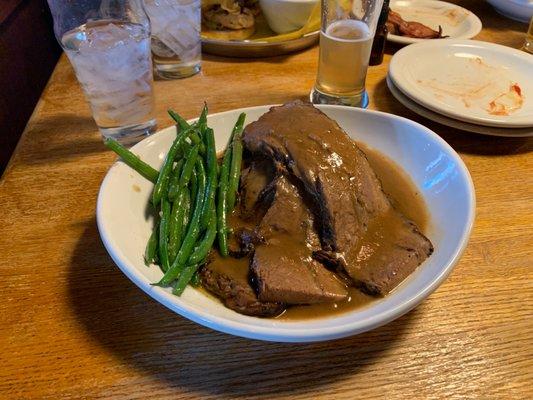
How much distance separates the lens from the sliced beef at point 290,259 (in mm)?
1238

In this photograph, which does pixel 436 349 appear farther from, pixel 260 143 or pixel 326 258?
pixel 260 143

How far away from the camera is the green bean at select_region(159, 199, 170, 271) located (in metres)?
1.32

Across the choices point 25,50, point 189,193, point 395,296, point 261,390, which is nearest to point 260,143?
point 189,193

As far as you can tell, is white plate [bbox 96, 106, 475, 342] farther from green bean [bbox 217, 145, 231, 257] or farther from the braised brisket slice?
green bean [bbox 217, 145, 231, 257]

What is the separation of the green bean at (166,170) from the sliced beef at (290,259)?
364mm

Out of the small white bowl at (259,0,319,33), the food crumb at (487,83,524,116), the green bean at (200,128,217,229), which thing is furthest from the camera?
the small white bowl at (259,0,319,33)

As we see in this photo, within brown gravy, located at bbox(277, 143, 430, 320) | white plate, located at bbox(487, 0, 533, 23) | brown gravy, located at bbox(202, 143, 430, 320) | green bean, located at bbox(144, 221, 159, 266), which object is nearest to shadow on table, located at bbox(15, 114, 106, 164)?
green bean, located at bbox(144, 221, 159, 266)

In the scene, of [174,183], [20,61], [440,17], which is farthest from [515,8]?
[20,61]

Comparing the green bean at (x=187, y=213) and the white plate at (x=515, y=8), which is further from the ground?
the white plate at (x=515, y=8)

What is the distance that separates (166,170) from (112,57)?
0.59 meters

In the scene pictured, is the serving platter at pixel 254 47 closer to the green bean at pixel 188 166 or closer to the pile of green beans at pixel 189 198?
the pile of green beans at pixel 189 198

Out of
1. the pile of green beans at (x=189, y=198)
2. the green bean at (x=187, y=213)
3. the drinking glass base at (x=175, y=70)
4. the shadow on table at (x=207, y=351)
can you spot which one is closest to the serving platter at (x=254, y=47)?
the drinking glass base at (x=175, y=70)

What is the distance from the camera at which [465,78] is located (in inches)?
92.4

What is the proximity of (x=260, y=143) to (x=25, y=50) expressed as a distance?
2.63 m
